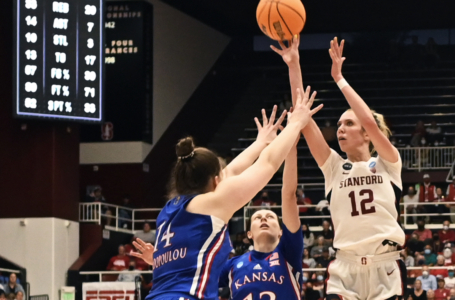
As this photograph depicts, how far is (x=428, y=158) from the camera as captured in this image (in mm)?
22156

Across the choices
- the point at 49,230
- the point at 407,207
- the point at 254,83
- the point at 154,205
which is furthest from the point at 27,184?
the point at 254,83

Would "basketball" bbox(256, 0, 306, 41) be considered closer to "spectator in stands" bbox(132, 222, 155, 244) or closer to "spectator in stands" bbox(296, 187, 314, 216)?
"spectator in stands" bbox(132, 222, 155, 244)

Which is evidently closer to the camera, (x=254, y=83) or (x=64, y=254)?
(x=64, y=254)

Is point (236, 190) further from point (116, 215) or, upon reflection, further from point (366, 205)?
point (116, 215)

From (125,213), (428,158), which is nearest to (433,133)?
(428,158)

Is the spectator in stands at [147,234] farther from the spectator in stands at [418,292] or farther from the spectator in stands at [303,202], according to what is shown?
the spectator in stands at [418,292]

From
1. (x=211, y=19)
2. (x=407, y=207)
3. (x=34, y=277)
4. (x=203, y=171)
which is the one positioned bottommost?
(x=34, y=277)

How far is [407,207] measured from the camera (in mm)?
19172

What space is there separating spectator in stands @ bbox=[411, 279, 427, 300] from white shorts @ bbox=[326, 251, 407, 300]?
9561 mm

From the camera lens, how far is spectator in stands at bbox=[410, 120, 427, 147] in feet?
73.6

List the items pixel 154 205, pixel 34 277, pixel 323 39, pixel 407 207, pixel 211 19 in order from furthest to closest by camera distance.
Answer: pixel 323 39 < pixel 211 19 < pixel 154 205 < pixel 407 207 < pixel 34 277

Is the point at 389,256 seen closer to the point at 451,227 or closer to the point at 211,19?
the point at 451,227

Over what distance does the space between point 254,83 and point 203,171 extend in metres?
23.9

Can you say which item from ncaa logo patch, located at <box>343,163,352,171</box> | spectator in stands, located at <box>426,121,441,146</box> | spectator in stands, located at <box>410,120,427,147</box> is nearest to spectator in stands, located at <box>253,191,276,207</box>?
spectator in stands, located at <box>410,120,427,147</box>
